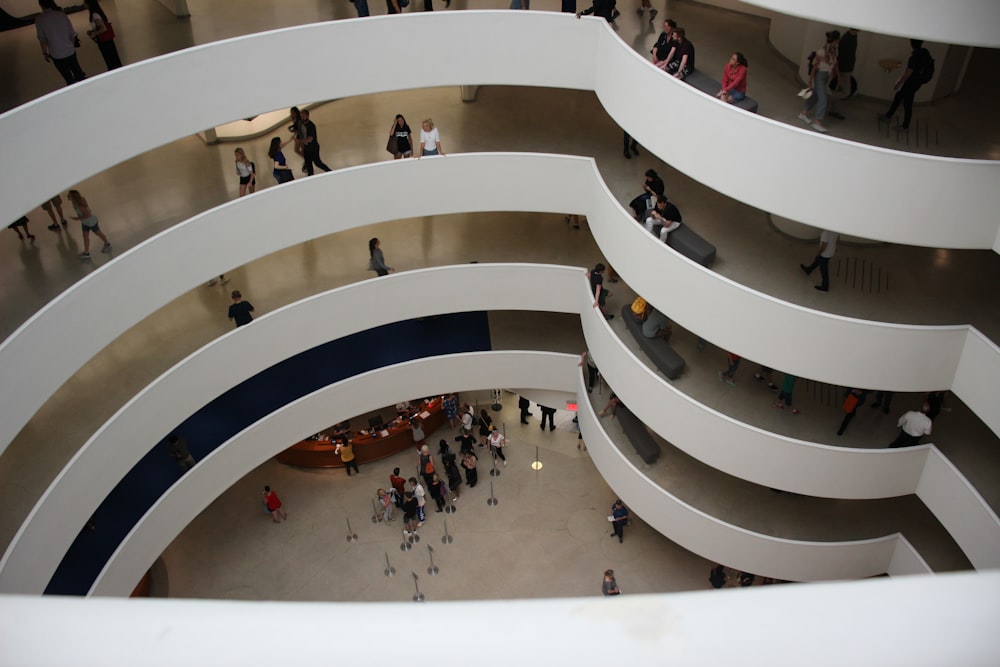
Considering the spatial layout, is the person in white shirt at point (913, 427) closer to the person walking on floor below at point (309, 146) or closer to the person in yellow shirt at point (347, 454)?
the person walking on floor below at point (309, 146)

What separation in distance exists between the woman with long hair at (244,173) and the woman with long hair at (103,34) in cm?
→ 280

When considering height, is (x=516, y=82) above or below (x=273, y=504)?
above

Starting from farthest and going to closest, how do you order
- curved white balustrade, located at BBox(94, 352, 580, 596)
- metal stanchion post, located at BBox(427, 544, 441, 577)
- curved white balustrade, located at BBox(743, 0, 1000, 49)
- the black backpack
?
metal stanchion post, located at BBox(427, 544, 441, 577)
curved white balustrade, located at BBox(94, 352, 580, 596)
the black backpack
curved white balustrade, located at BBox(743, 0, 1000, 49)

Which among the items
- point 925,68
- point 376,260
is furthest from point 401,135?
point 925,68

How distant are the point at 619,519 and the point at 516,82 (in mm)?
10723

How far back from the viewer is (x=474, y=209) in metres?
19.3

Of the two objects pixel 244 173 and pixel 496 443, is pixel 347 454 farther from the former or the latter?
pixel 244 173

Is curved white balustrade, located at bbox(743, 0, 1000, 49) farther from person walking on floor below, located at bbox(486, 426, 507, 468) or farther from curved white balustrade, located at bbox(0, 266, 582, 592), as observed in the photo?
person walking on floor below, located at bbox(486, 426, 507, 468)

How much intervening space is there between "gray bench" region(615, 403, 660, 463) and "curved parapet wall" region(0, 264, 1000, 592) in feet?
3.12

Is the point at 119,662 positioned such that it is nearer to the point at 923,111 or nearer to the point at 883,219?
the point at 883,219

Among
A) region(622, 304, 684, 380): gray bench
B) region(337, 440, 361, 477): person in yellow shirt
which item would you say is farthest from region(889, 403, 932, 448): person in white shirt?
region(337, 440, 361, 477): person in yellow shirt

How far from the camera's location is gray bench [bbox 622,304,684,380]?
56.4ft

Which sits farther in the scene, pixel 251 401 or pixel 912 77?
pixel 251 401

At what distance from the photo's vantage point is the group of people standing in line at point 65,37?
14680 mm
